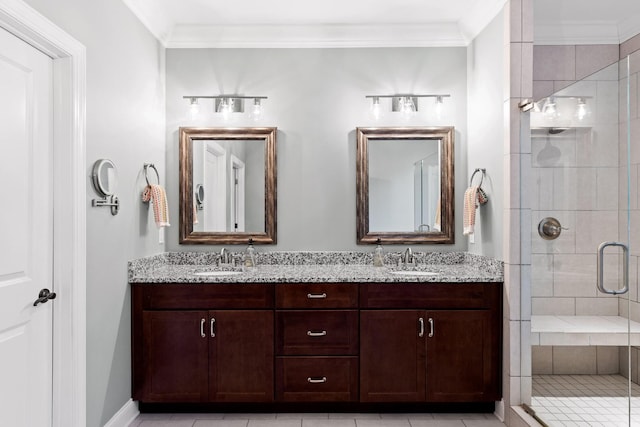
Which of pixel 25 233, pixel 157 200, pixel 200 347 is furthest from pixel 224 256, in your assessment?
pixel 25 233

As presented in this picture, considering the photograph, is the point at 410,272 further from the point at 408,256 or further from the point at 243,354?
the point at 243,354

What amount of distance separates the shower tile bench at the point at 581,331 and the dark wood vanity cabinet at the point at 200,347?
1.54 metres

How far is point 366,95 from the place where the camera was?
132 inches

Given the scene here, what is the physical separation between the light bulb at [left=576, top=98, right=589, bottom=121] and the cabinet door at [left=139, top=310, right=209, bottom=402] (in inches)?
90.1

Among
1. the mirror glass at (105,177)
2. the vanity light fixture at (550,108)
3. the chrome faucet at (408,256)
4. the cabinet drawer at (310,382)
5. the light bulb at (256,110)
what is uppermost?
the light bulb at (256,110)

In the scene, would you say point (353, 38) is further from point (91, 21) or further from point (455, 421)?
point (455, 421)

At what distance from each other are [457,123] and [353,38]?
1001mm

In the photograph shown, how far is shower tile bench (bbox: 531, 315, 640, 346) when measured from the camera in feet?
6.18

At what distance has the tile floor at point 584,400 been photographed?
1.91 m

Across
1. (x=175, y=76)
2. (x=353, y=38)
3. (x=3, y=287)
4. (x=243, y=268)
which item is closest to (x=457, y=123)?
(x=353, y=38)

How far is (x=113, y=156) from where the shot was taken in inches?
97.9

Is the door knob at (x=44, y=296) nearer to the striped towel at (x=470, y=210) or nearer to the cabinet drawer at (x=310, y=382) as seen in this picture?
the cabinet drawer at (x=310, y=382)

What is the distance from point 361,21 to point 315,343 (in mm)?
2254

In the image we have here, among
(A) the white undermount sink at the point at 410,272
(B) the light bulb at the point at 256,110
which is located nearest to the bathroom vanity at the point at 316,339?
(A) the white undermount sink at the point at 410,272
